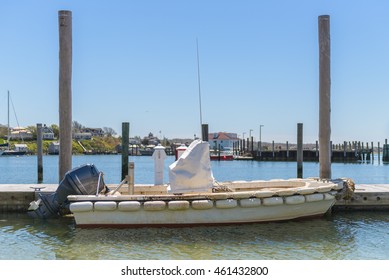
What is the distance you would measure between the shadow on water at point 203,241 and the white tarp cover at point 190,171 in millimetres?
1068

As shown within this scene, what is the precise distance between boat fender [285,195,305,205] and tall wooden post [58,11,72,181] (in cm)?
665

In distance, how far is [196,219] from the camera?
12273 mm

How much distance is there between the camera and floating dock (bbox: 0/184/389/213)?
14.7m

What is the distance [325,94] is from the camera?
51.5ft

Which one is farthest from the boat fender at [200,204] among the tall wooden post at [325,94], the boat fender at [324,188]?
the tall wooden post at [325,94]

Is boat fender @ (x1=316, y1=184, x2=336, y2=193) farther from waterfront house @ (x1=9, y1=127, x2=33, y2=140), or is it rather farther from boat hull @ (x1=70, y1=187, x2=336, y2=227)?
waterfront house @ (x1=9, y1=127, x2=33, y2=140)

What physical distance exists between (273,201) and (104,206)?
13.6ft

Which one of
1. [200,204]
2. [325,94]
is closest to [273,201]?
[200,204]

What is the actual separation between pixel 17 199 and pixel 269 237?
25.2 feet

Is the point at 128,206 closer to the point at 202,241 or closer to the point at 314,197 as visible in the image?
the point at 202,241

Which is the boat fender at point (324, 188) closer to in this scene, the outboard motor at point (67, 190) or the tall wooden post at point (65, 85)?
the outboard motor at point (67, 190)

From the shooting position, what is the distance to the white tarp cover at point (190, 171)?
12586 millimetres

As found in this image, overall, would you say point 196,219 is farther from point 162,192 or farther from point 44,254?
point 44,254
